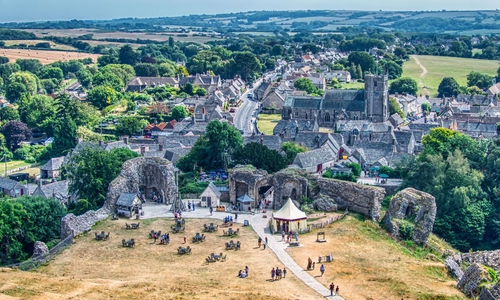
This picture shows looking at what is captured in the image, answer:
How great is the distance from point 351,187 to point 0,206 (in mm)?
27338

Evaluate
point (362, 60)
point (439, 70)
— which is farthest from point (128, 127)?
point (439, 70)

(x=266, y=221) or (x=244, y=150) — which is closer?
(x=266, y=221)

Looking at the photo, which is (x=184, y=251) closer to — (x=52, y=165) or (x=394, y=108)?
(x=52, y=165)

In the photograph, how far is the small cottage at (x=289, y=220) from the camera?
40.7 meters

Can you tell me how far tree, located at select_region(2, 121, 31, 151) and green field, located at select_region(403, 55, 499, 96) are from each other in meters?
96.3

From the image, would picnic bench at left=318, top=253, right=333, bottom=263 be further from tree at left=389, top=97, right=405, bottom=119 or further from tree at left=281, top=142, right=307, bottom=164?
tree at left=389, top=97, right=405, bottom=119

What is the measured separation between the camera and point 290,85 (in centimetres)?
14475

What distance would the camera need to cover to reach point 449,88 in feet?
455

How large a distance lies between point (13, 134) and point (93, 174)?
53864mm

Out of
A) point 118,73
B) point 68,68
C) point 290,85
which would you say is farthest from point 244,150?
point 68,68

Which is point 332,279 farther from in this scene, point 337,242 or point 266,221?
point 266,221

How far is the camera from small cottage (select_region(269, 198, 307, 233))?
40656 millimetres

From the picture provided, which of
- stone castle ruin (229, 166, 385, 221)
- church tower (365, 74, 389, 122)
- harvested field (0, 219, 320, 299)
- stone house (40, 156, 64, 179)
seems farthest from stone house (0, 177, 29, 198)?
church tower (365, 74, 389, 122)

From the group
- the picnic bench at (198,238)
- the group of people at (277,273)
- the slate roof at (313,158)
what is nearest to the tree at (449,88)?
the slate roof at (313,158)
